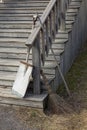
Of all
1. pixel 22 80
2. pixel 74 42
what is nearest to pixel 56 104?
pixel 22 80

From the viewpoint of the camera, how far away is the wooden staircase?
5.86m

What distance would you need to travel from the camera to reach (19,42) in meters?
7.00

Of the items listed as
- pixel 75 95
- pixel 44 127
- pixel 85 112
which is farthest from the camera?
pixel 75 95

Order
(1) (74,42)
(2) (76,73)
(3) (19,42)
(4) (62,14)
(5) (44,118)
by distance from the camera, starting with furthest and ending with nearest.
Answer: (1) (74,42) → (2) (76,73) → (4) (62,14) → (3) (19,42) → (5) (44,118)

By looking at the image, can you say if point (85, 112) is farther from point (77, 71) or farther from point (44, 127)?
point (77, 71)

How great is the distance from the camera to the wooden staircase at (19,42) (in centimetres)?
586

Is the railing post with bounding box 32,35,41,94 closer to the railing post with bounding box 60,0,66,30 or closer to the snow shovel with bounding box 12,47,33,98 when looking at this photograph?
the snow shovel with bounding box 12,47,33,98

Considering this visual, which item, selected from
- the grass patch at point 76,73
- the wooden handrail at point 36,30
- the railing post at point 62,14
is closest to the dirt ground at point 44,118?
the grass patch at point 76,73

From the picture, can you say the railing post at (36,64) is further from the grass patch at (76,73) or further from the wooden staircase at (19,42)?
the grass patch at (76,73)

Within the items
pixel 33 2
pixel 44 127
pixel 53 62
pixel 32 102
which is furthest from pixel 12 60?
pixel 33 2

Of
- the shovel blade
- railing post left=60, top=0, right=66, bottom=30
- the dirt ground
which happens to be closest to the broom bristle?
the dirt ground

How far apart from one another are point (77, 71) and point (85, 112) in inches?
76.1

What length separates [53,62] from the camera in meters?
6.55

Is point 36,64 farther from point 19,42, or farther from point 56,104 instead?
point 19,42
